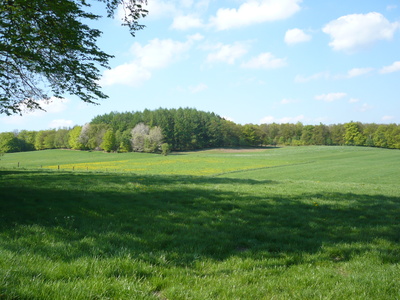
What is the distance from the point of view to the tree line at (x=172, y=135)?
357 feet

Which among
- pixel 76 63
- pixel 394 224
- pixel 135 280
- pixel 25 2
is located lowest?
pixel 394 224

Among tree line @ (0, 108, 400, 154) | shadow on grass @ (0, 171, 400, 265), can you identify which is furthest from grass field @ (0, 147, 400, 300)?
tree line @ (0, 108, 400, 154)

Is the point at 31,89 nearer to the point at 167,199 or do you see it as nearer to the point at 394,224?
the point at 167,199

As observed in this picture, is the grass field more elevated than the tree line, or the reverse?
the tree line

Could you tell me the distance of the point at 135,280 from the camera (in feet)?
14.3

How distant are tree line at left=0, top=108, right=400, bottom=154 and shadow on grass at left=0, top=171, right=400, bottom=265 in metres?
87.4

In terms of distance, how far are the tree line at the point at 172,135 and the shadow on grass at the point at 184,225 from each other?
8741cm

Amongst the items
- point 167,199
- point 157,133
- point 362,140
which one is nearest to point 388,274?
point 167,199

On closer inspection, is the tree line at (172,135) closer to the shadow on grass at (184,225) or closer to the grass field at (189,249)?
the shadow on grass at (184,225)

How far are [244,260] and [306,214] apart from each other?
17.2 ft

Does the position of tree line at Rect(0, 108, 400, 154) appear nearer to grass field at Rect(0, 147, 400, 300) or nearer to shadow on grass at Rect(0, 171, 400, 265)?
shadow on grass at Rect(0, 171, 400, 265)

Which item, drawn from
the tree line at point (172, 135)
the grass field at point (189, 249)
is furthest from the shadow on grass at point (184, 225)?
the tree line at point (172, 135)

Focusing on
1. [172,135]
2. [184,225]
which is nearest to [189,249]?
[184,225]

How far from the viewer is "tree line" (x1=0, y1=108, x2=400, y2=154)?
10881 centimetres
